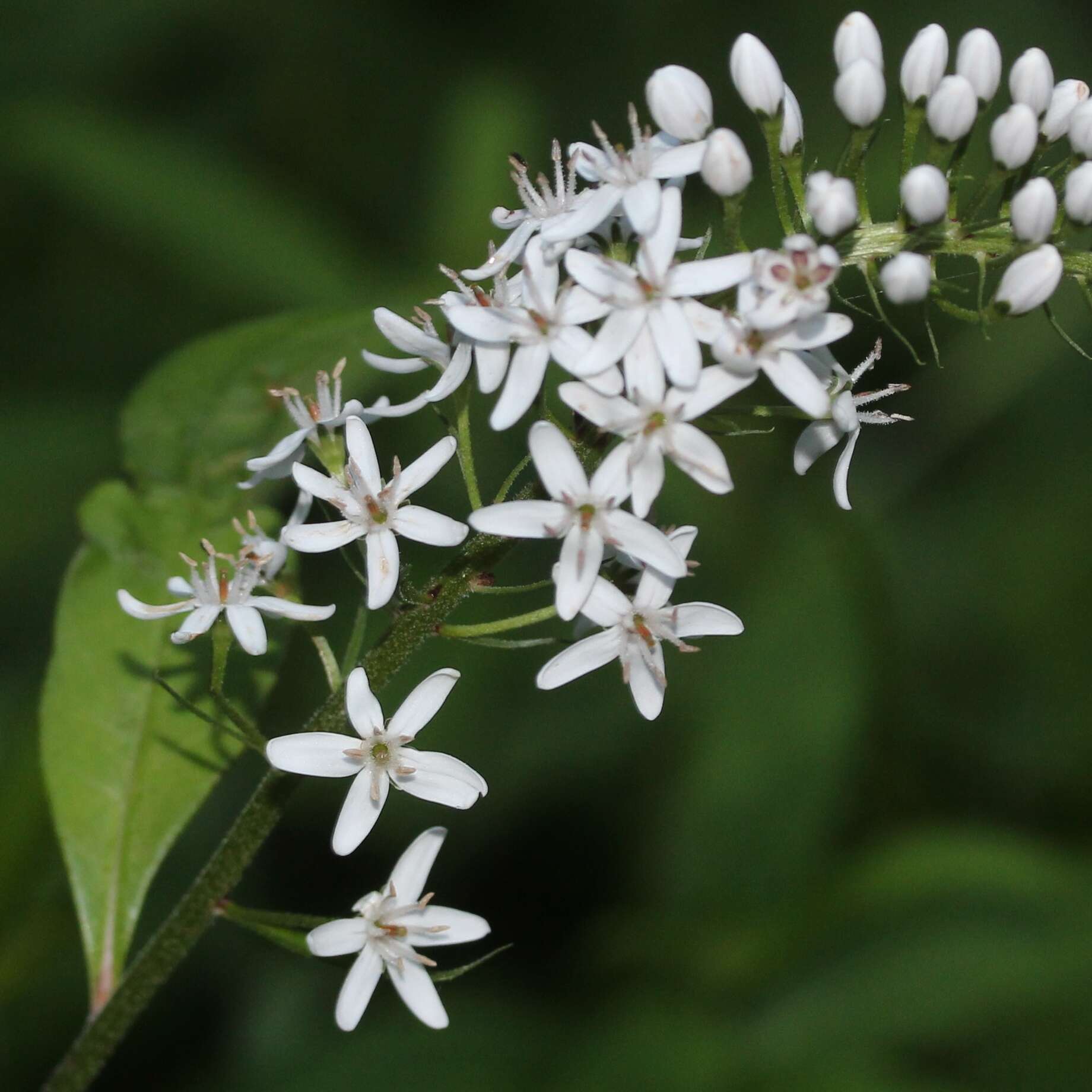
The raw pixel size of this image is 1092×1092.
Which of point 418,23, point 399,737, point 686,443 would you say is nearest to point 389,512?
point 399,737

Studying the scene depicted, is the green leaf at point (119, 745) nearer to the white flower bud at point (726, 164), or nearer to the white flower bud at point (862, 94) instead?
the white flower bud at point (726, 164)

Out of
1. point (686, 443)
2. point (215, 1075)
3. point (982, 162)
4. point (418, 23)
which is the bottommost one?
point (215, 1075)

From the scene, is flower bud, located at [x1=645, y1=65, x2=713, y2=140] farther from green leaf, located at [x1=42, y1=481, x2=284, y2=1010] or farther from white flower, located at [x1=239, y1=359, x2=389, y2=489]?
green leaf, located at [x1=42, y1=481, x2=284, y2=1010]

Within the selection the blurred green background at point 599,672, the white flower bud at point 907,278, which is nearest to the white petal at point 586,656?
the white flower bud at point 907,278

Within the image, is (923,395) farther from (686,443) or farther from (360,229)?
(686,443)

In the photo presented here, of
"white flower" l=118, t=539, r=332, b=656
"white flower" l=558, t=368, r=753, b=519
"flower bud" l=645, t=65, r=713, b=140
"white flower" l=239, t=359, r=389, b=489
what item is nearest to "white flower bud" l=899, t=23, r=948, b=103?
"flower bud" l=645, t=65, r=713, b=140
